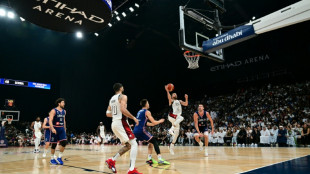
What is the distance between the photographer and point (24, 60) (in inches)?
912

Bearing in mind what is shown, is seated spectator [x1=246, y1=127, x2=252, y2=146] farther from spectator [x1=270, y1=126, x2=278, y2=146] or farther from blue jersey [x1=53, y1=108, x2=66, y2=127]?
blue jersey [x1=53, y1=108, x2=66, y2=127]

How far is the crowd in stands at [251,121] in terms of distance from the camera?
44.5 feet

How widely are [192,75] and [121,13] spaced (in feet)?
34.8

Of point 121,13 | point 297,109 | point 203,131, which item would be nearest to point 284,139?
point 297,109

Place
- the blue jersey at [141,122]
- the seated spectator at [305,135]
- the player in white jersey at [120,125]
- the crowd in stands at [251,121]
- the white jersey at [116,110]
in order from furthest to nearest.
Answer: the crowd in stands at [251,121] → the seated spectator at [305,135] → the blue jersey at [141,122] → the white jersey at [116,110] → the player in white jersey at [120,125]

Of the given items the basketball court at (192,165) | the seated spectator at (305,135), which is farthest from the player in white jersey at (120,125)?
the seated spectator at (305,135)

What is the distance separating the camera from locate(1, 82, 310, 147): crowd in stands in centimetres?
1355

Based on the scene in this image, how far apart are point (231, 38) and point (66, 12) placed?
5.10m

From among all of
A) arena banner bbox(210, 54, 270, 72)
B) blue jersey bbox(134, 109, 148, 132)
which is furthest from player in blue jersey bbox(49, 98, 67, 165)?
arena banner bbox(210, 54, 270, 72)

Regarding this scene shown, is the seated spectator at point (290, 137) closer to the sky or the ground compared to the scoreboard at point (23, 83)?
closer to the ground

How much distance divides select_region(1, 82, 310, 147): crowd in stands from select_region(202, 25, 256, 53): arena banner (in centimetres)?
766

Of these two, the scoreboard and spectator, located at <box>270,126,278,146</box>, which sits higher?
the scoreboard

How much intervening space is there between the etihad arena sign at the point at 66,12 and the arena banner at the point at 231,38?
4.12 meters

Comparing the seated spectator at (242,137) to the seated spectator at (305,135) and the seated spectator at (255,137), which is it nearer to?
the seated spectator at (255,137)
